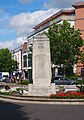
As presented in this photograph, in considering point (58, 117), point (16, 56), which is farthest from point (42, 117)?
point (16, 56)

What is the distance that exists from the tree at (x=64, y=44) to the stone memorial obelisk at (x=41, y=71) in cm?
3065

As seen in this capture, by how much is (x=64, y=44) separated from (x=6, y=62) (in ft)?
163

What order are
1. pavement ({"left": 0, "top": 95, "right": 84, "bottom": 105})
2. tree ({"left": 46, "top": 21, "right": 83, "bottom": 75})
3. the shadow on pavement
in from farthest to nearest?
tree ({"left": 46, "top": 21, "right": 83, "bottom": 75}), pavement ({"left": 0, "top": 95, "right": 84, "bottom": 105}), the shadow on pavement

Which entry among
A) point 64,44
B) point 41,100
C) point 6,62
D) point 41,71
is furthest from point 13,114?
point 6,62

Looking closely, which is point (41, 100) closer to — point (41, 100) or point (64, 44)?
point (41, 100)

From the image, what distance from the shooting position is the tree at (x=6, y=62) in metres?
102

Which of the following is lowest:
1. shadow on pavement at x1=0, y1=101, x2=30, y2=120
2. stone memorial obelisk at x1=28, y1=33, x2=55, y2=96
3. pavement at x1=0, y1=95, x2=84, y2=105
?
shadow on pavement at x1=0, y1=101, x2=30, y2=120

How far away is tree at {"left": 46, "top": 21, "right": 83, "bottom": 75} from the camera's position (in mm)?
55406

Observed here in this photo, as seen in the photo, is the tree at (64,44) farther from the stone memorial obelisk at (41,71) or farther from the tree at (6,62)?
the tree at (6,62)

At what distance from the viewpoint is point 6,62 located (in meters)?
103

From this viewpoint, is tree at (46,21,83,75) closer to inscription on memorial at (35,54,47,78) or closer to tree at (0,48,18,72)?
inscription on memorial at (35,54,47,78)

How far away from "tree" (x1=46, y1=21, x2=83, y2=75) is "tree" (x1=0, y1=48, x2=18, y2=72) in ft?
152

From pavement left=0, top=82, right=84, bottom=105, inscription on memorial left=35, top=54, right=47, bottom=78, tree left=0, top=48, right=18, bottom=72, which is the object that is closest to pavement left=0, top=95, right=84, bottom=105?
pavement left=0, top=82, right=84, bottom=105

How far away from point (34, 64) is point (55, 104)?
179 inches
